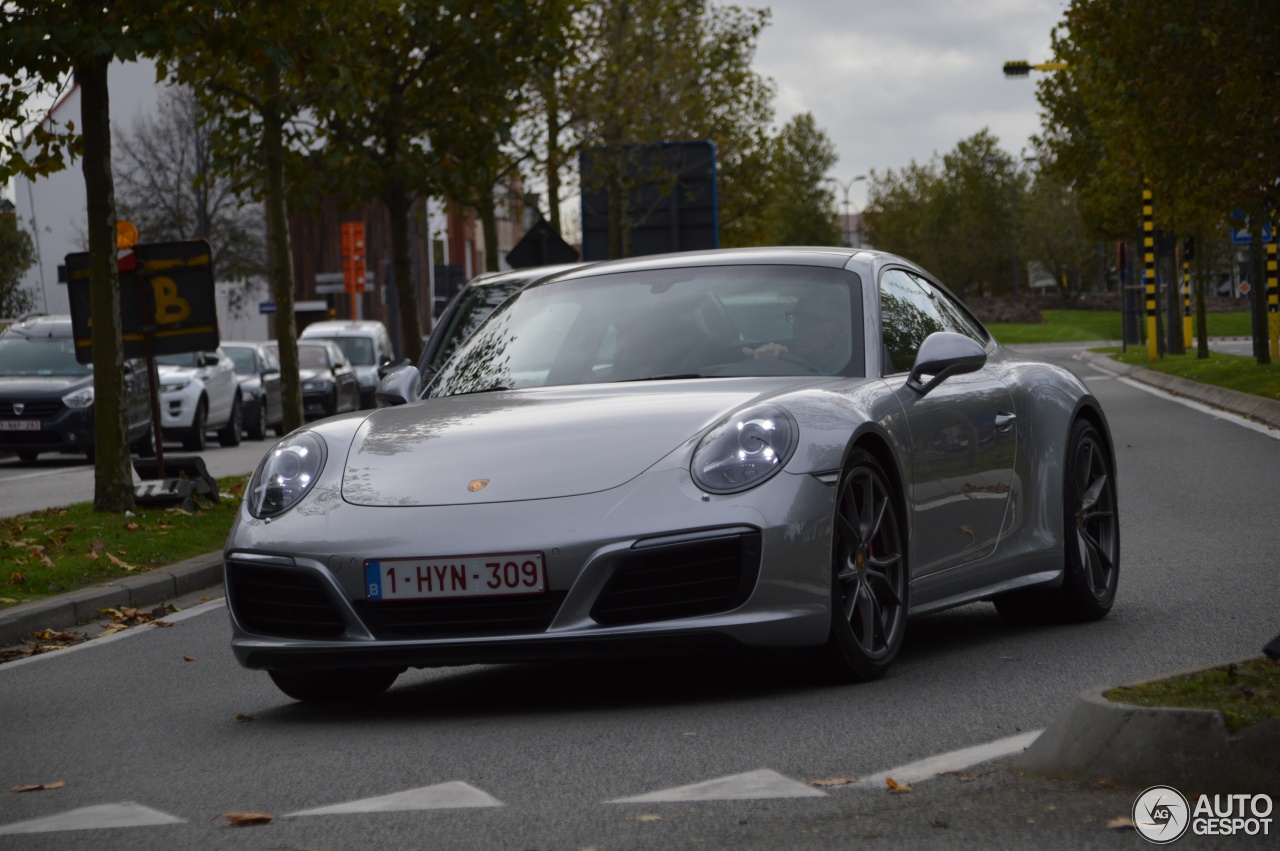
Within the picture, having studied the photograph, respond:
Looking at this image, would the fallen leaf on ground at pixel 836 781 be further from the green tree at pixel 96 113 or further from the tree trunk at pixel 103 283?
the tree trunk at pixel 103 283

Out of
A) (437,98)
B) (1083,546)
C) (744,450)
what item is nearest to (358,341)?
(437,98)

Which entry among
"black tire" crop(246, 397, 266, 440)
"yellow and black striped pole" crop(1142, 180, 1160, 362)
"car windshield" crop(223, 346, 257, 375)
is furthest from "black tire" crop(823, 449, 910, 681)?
"yellow and black striped pole" crop(1142, 180, 1160, 362)

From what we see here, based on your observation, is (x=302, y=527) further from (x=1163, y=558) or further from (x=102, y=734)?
(x=1163, y=558)

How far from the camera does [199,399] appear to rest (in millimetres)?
27078

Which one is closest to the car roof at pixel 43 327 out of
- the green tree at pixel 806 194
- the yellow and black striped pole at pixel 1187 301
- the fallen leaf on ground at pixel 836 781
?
the fallen leaf on ground at pixel 836 781

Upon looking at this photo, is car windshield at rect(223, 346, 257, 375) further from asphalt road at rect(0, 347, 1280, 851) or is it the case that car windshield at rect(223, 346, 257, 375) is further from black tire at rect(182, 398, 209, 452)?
asphalt road at rect(0, 347, 1280, 851)

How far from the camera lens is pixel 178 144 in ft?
213

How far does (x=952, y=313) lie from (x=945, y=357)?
1253 millimetres

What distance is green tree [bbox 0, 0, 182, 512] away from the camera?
12602 millimetres

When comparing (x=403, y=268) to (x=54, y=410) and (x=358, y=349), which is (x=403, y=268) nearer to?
(x=54, y=410)

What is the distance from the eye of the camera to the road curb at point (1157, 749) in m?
4.18

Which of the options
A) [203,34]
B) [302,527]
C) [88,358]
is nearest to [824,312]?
[302,527]

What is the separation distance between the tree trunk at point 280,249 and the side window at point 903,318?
10.9 m

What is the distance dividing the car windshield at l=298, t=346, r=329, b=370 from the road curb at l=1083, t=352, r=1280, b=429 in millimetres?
13468
